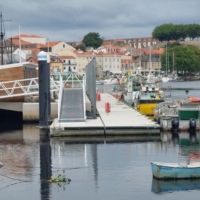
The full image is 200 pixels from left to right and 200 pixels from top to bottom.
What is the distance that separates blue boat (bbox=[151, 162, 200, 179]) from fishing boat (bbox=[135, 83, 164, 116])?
3137 centimetres

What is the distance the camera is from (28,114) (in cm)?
5247

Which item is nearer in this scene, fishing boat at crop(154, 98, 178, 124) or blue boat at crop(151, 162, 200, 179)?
blue boat at crop(151, 162, 200, 179)

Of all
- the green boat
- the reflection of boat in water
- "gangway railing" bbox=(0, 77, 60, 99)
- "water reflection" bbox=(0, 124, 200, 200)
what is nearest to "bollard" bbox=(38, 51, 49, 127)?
"water reflection" bbox=(0, 124, 200, 200)

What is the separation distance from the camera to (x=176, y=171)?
28.2 metres

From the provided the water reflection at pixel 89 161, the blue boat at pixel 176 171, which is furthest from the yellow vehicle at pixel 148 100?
the blue boat at pixel 176 171

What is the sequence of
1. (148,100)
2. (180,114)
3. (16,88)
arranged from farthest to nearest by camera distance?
(148,100) → (16,88) → (180,114)

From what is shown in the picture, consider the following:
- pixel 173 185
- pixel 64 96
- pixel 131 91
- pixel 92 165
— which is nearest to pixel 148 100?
pixel 64 96

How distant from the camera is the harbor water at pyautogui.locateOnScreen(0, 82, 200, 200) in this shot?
88.4 feet

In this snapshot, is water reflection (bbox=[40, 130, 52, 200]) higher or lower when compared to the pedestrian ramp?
lower

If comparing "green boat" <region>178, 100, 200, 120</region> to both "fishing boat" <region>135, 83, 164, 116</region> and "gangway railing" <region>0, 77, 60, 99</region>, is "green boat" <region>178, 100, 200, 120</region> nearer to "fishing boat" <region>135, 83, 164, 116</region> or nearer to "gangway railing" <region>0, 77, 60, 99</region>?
"gangway railing" <region>0, 77, 60, 99</region>

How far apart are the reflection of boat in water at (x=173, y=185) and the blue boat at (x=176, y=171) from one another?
0.21m

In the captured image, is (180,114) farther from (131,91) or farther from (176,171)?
(131,91)

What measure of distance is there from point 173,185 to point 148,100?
34.0 meters

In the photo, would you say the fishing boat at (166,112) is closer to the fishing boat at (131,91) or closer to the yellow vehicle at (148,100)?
the yellow vehicle at (148,100)
